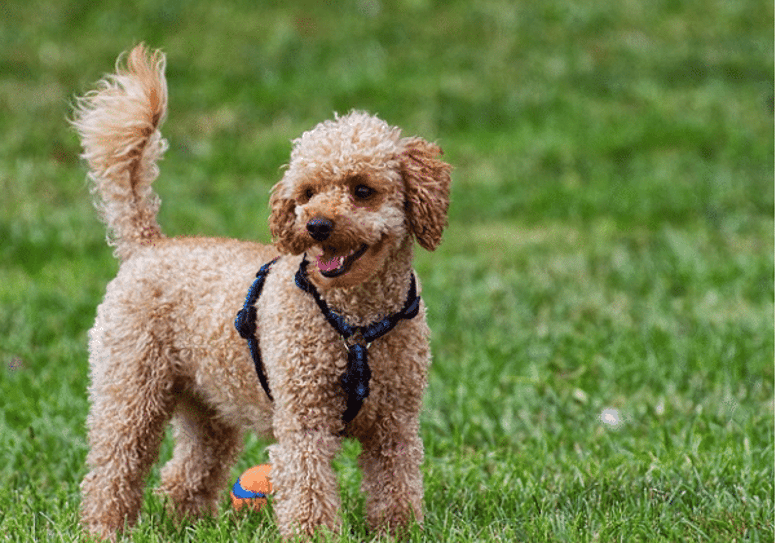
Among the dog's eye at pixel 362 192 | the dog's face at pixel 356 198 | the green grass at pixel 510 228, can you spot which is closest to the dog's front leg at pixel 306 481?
the green grass at pixel 510 228

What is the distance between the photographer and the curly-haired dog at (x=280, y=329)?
11.3 feet

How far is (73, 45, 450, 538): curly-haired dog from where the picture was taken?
3.45 m

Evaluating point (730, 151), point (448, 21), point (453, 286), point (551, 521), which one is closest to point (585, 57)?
point (448, 21)

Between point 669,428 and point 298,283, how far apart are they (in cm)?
239

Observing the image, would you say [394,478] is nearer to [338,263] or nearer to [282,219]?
[338,263]

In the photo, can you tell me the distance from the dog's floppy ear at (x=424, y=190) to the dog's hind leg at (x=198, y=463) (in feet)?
4.38

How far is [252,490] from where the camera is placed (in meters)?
4.35

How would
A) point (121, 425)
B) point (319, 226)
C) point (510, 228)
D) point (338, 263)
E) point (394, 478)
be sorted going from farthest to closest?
point (510, 228)
point (121, 425)
point (394, 478)
point (338, 263)
point (319, 226)

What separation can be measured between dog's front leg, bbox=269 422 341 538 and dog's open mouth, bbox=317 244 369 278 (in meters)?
0.55

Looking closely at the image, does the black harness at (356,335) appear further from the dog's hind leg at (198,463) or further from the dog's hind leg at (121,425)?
the dog's hind leg at (198,463)

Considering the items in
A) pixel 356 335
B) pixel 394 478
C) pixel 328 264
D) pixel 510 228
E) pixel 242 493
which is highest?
pixel 328 264

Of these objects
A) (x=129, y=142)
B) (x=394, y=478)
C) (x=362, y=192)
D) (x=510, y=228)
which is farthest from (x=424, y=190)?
(x=510, y=228)

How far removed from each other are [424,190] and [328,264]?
37 centimetres

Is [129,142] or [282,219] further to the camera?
[129,142]
